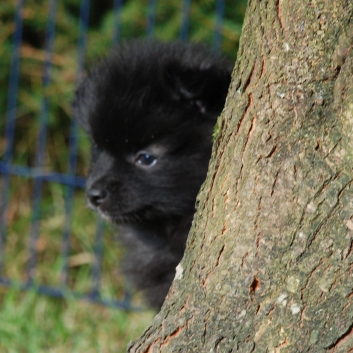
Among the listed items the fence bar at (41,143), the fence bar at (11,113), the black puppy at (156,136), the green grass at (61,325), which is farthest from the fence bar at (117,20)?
the green grass at (61,325)

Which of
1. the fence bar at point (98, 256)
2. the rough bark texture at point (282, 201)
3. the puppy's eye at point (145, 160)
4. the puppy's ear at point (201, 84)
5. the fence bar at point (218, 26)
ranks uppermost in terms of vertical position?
the rough bark texture at point (282, 201)

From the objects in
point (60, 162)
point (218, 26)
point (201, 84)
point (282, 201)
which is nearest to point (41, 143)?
point (60, 162)

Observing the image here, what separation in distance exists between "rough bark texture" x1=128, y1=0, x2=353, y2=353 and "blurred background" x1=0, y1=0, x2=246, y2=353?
1.79 metres

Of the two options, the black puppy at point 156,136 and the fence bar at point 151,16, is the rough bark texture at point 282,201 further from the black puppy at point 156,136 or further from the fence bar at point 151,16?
the fence bar at point 151,16

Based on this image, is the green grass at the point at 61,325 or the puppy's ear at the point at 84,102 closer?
the puppy's ear at the point at 84,102

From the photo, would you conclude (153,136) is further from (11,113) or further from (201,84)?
(11,113)

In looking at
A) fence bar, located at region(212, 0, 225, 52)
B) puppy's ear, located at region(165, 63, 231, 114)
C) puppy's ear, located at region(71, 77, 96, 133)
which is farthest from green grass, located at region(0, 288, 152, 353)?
fence bar, located at region(212, 0, 225, 52)

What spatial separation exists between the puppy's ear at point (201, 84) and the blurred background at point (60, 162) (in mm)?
815

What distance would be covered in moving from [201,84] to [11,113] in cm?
200

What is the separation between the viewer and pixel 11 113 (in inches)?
175

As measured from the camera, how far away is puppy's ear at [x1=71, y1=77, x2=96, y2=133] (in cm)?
310

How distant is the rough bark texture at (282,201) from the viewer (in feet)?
5.42

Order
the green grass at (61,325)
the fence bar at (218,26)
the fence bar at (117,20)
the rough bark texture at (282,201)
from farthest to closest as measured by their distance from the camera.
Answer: the fence bar at (117,20), the fence bar at (218,26), the green grass at (61,325), the rough bark texture at (282,201)

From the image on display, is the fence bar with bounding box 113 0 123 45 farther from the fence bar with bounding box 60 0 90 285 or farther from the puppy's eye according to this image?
the puppy's eye
